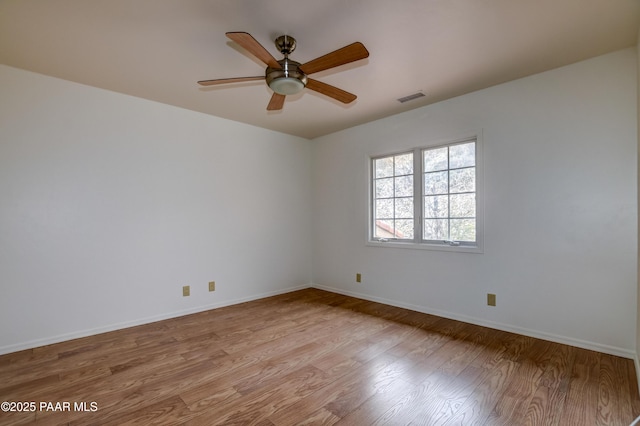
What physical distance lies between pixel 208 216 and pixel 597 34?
399cm

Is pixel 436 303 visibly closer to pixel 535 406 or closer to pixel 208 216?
pixel 535 406

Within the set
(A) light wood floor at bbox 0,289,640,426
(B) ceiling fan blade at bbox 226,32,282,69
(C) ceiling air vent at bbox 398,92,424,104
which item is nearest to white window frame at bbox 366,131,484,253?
(C) ceiling air vent at bbox 398,92,424,104

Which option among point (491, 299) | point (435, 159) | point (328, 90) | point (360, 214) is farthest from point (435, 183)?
point (328, 90)

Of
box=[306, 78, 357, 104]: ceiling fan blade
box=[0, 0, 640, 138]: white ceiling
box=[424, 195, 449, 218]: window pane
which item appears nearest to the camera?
box=[0, 0, 640, 138]: white ceiling

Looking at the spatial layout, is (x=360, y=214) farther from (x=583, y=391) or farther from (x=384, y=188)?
(x=583, y=391)

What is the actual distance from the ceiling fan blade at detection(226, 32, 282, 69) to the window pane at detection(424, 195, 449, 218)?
230cm

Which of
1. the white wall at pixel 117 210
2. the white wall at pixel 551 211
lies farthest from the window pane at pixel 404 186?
the white wall at pixel 117 210

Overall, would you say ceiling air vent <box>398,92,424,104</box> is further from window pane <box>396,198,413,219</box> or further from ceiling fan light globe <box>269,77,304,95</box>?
ceiling fan light globe <box>269,77,304,95</box>

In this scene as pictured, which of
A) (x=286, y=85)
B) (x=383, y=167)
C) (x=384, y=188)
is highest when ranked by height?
(x=286, y=85)

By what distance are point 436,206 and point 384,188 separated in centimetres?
79

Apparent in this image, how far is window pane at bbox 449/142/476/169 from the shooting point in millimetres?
3121

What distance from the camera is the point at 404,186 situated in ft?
12.2

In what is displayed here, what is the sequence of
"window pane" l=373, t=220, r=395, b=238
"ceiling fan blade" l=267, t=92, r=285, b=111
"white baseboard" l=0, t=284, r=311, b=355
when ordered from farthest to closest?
"window pane" l=373, t=220, r=395, b=238
"white baseboard" l=0, t=284, r=311, b=355
"ceiling fan blade" l=267, t=92, r=285, b=111

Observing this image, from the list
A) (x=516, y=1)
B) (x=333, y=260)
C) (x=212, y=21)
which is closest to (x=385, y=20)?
(x=516, y=1)
